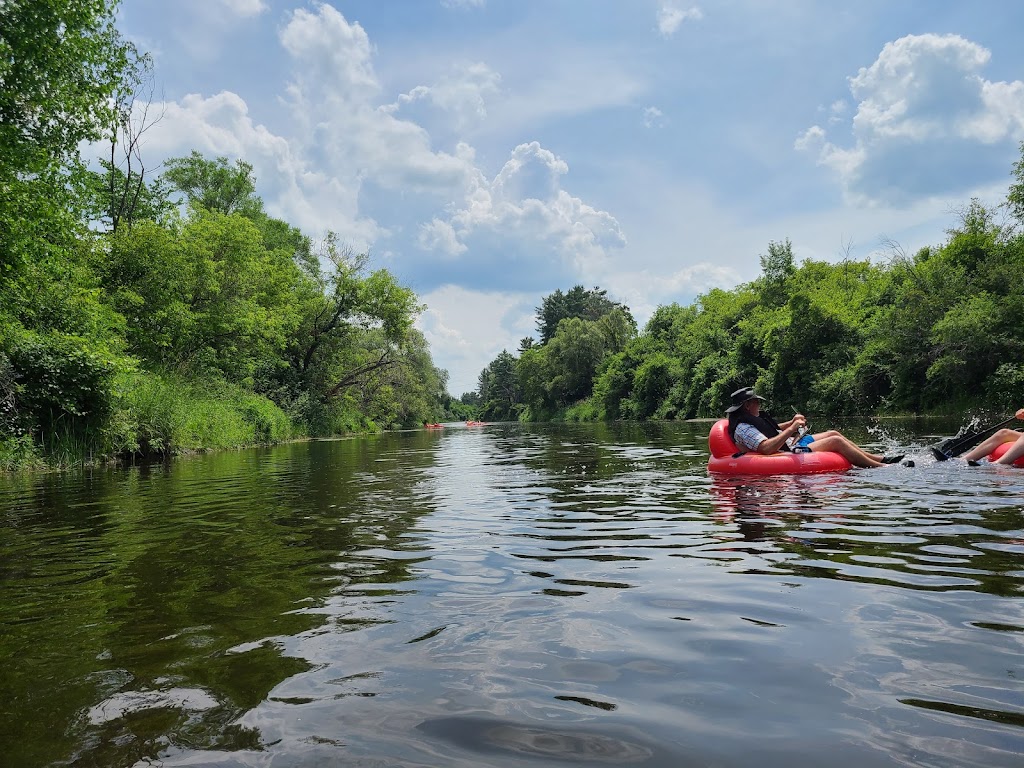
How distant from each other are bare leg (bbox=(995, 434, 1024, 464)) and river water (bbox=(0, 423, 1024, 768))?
2.42 meters

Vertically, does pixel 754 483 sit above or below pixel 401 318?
below

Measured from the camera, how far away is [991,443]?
873cm

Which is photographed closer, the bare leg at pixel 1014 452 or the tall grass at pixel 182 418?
the bare leg at pixel 1014 452

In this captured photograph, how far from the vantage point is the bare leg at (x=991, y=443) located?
8648mm

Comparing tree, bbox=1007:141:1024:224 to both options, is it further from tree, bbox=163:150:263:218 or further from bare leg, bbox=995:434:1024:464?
tree, bbox=163:150:263:218

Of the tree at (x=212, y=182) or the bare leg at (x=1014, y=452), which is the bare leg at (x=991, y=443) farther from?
the tree at (x=212, y=182)

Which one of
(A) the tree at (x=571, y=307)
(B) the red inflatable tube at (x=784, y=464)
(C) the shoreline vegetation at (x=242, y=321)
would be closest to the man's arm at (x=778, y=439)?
(B) the red inflatable tube at (x=784, y=464)

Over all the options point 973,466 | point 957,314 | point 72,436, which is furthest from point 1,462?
point 957,314

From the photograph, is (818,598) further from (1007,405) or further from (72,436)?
(1007,405)

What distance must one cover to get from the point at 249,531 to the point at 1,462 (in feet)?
29.5

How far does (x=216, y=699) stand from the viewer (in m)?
2.41

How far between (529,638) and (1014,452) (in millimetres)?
8158

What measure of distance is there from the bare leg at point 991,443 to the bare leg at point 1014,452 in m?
0.28

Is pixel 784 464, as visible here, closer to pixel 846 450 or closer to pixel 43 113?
pixel 846 450
